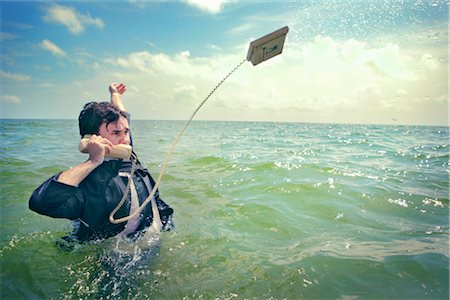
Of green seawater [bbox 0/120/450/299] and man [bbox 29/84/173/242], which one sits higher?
man [bbox 29/84/173/242]

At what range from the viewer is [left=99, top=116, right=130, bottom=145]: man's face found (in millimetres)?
3295

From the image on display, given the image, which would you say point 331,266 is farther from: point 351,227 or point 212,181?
point 212,181

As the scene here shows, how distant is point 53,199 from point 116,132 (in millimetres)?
1015

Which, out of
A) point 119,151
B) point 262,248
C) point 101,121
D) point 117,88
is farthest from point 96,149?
point 262,248

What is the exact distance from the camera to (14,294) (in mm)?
3369

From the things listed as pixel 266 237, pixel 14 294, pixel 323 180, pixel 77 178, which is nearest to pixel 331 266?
pixel 266 237

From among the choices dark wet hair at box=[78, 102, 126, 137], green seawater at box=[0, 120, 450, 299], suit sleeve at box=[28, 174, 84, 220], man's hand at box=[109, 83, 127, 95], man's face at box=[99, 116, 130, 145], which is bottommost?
green seawater at box=[0, 120, 450, 299]

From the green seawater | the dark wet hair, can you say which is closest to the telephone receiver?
the dark wet hair

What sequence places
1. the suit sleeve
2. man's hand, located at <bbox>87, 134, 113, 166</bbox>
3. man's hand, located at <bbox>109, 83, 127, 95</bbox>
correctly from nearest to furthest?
1. the suit sleeve
2. man's hand, located at <bbox>87, 134, 113, 166</bbox>
3. man's hand, located at <bbox>109, 83, 127, 95</bbox>

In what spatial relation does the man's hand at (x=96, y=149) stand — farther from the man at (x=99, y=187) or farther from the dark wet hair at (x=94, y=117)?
the dark wet hair at (x=94, y=117)

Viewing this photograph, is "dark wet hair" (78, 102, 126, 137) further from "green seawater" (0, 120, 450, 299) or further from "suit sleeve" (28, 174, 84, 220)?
"green seawater" (0, 120, 450, 299)

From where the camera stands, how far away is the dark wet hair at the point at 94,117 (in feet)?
10.6

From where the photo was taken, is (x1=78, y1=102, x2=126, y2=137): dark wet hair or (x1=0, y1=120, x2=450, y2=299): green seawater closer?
(x1=78, y1=102, x2=126, y2=137): dark wet hair

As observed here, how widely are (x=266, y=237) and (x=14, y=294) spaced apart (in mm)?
3701
